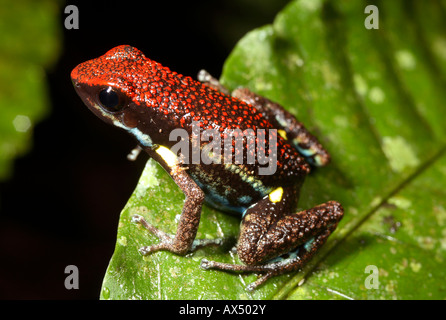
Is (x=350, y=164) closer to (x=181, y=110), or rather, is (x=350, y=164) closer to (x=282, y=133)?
(x=282, y=133)

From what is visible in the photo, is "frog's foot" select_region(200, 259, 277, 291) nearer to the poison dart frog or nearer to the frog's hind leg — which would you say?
the poison dart frog

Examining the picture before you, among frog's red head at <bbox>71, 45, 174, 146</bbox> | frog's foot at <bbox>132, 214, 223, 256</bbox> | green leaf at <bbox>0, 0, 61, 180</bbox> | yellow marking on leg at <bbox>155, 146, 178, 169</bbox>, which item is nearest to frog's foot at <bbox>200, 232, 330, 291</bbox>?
frog's foot at <bbox>132, 214, 223, 256</bbox>

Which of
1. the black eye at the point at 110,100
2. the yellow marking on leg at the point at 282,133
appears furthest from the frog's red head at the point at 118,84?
the yellow marking on leg at the point at 282,133

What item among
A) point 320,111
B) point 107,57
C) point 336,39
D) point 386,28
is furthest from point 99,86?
point 386,28

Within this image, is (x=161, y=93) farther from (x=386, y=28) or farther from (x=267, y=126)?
(x=386, y=28)

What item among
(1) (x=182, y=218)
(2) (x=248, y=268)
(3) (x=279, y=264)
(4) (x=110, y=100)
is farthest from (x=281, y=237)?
(4) (x=110, y=100)

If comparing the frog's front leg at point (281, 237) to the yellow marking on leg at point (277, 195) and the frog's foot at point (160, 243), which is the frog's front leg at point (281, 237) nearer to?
the yellow marking on leg at point (277, 195)
